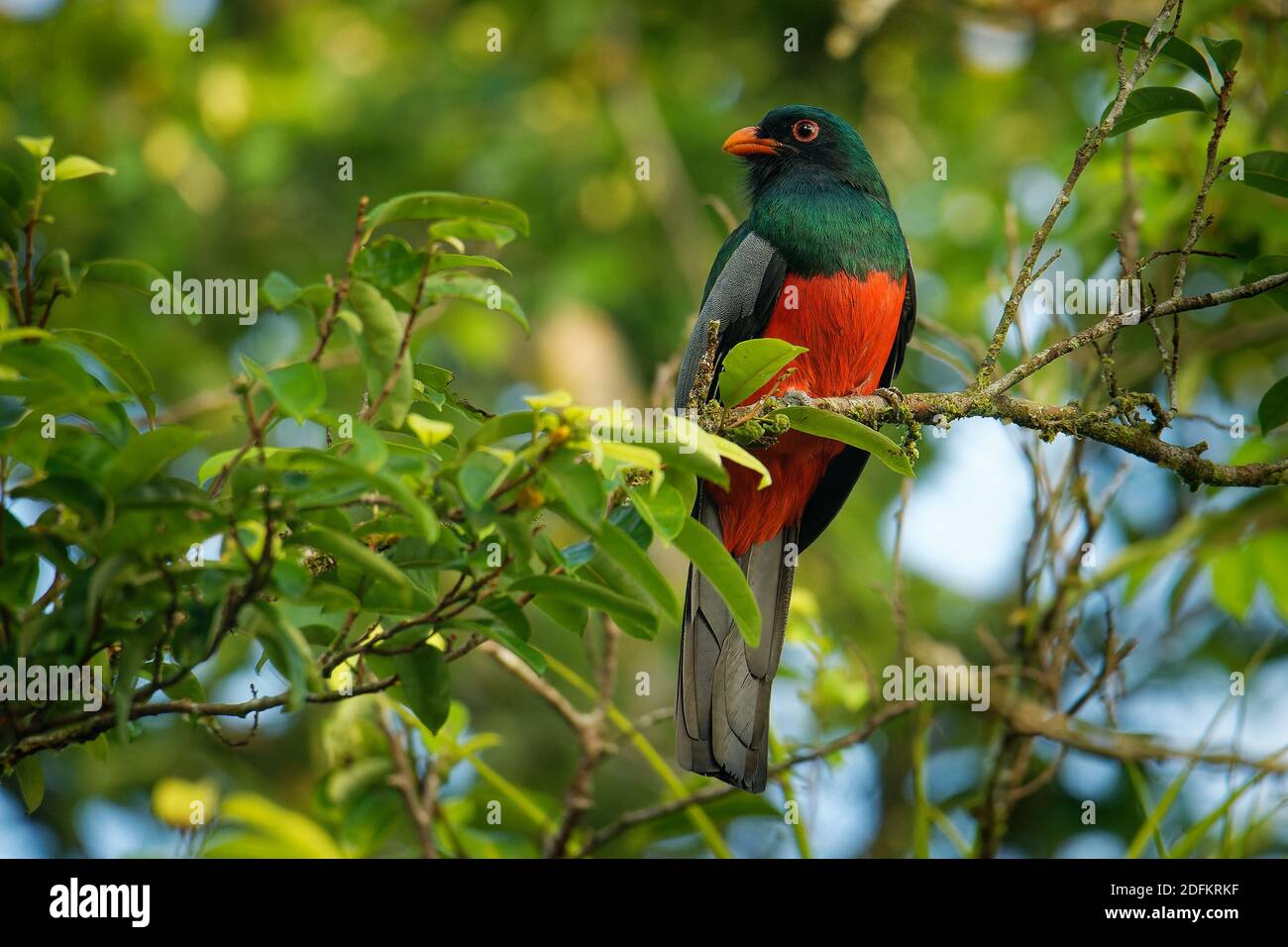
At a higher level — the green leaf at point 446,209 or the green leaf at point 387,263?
the green leaf at point 446,209

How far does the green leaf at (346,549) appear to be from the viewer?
1844mm

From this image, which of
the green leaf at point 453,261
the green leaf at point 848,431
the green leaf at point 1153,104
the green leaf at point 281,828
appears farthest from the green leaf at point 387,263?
the green leaf at point 281,828

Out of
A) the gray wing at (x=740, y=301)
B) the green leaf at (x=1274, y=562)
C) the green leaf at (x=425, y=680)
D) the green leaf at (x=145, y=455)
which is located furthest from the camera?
the green leaf at (x=1274, y=562)

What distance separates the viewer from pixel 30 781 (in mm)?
2197

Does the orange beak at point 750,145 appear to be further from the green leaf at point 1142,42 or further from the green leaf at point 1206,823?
the green leaf at point 1206,823

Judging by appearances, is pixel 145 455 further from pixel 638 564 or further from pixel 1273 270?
pixel 1273 270

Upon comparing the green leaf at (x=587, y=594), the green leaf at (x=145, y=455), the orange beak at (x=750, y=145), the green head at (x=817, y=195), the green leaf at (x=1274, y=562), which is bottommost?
the green leaf at (x=587, y=594)

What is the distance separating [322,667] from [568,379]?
18.4 ft

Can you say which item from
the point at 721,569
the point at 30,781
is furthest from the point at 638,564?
the point at 30,781

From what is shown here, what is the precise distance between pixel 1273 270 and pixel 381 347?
2137 millimetres

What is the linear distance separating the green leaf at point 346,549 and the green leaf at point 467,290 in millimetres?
477

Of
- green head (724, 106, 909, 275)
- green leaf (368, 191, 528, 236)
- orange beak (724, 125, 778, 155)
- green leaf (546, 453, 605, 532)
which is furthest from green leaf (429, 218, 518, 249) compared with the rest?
orange beak (724, 125, 778, 155)

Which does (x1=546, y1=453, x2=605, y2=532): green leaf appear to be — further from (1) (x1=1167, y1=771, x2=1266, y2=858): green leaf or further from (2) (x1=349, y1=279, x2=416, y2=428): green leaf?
(1) (x1=1167, y1=771, x2=1266, y2=858): green leaf

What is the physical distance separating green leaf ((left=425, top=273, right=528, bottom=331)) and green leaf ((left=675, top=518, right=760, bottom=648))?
489mm
